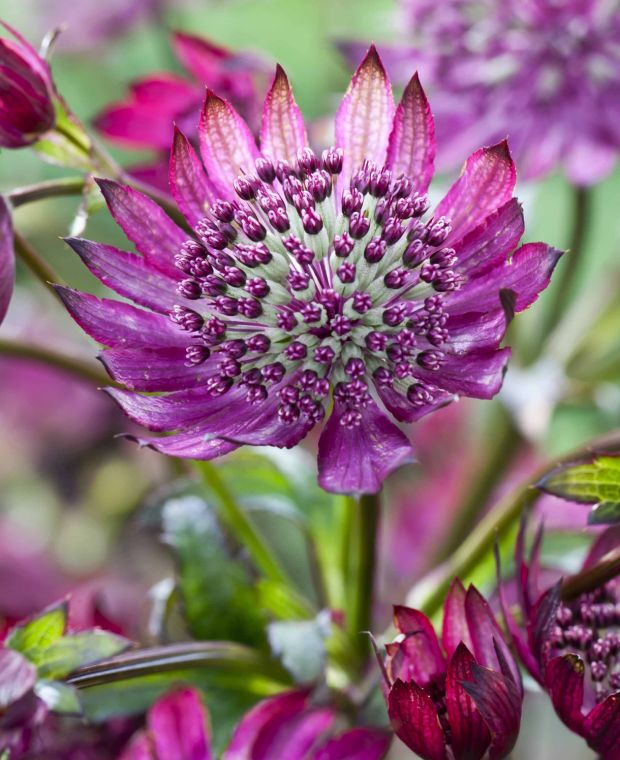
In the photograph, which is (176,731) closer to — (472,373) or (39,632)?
(39,632)

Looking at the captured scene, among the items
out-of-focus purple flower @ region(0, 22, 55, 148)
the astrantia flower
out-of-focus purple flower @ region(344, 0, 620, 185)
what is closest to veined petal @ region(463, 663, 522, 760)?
the astrantia flower

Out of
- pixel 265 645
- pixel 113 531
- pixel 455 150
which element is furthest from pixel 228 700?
pixel 113 531

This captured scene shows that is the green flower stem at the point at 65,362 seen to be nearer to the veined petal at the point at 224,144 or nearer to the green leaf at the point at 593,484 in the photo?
the veined petal at the point at 224,144

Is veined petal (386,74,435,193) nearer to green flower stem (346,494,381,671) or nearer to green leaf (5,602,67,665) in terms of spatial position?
green flower stem (346,494,381,671)

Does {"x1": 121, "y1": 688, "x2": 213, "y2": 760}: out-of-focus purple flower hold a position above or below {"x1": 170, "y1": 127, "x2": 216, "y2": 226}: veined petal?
below

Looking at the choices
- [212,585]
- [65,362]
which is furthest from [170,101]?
[212,585]

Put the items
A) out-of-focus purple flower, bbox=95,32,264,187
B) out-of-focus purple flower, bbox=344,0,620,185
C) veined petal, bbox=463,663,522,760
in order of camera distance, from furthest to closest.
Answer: out-of-focus purple flower, bbox=344,0,620,185 < out-of-focus purple flower, bbox=95,32,264,187 < veined petal, bbox=463,663,522,760

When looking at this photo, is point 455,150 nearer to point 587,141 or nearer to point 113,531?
point 587,141
